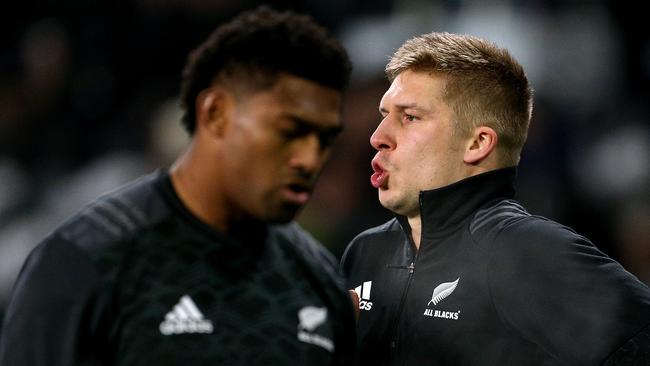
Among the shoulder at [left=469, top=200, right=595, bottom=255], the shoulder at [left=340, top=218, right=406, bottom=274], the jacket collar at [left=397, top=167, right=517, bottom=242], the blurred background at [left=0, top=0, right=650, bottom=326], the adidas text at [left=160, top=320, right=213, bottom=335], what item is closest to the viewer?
the adidas text at [left=160, top=320, right=213, bottom=335]

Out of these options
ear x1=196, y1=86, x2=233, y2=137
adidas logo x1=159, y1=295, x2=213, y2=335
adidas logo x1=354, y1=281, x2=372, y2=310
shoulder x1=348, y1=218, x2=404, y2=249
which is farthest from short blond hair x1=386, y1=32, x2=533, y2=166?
adidas logo x1=159, y1=295, x2=213, y2=335

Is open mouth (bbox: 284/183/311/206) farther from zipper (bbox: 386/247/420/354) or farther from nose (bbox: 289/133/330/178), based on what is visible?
zipper (bbox: 386/247/420/354)

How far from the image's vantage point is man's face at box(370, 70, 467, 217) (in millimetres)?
3750

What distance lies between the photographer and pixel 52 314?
2.51 m

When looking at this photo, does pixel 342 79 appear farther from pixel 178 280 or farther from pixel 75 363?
pixel 75 363

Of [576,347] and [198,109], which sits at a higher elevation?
[198,109]

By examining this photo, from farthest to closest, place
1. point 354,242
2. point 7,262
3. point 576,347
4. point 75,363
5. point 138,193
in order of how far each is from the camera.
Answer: point 7,262
point 354,242
point 576,347
point 138,193
point 75,363

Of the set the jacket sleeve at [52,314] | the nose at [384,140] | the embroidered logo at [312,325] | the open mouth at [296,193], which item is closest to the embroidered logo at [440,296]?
the nose at [384,140]

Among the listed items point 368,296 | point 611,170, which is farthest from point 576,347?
point 611,170

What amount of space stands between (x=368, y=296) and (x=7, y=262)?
4.26m

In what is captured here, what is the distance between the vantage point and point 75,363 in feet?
Result: 8.23

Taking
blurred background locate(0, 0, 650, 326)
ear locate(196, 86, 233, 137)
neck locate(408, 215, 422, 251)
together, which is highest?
ear locate(196, 86, 233, 137)

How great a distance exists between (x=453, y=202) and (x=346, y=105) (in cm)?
403

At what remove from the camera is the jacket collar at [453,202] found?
3670 mm
